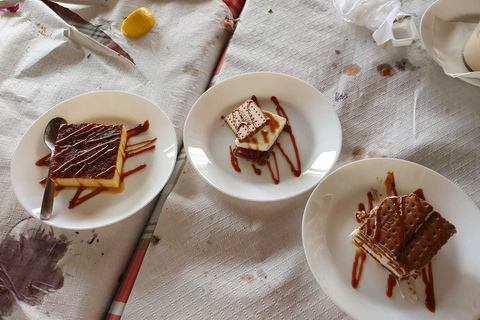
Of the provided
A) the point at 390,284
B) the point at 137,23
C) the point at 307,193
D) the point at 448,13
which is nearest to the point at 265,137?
the point at 307,193

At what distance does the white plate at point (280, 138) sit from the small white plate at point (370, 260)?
83mm

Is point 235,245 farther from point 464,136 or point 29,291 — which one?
point 464,136

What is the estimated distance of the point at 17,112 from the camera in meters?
1.31

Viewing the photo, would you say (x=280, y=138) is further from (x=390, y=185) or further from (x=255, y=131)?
(x=390, y=185)

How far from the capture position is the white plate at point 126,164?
1.02 metres

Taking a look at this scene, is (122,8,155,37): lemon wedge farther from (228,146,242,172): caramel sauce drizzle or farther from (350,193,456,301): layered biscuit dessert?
(350,193,456,301): layered biscuit dessert

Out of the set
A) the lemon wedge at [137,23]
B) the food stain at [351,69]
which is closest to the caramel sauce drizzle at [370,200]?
the food stain at [351,69]

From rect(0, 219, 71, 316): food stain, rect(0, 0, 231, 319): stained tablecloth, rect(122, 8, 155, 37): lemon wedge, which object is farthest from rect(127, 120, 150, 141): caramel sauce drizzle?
rect(122, 8, 155, 37): lemon wedge

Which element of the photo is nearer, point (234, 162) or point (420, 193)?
point (420, 193)

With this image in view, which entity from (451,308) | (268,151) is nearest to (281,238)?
(268,151)

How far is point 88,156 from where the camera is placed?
1.08 m

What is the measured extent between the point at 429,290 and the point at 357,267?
0.17 metres

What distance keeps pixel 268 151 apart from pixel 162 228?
409 mm

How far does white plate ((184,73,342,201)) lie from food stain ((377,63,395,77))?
0.32m
